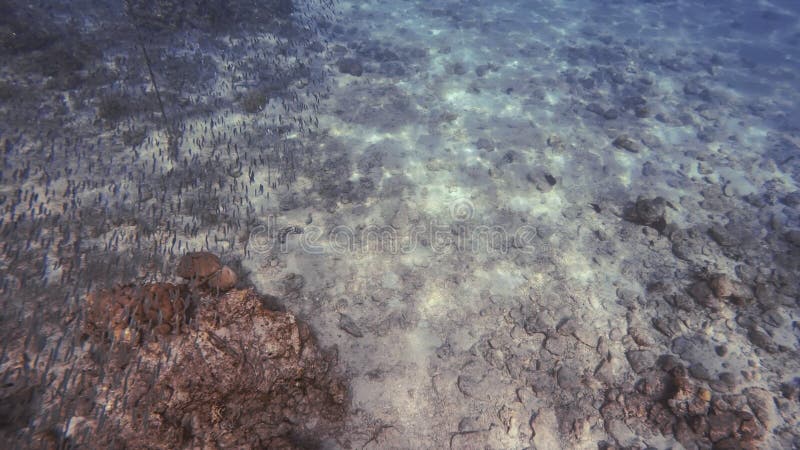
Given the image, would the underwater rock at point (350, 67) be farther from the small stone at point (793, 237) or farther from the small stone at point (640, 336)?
the small stone at point (793, 237)

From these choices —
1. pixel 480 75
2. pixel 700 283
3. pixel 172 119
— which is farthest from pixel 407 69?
pixel 700 283

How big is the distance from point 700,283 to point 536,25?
22.6 m

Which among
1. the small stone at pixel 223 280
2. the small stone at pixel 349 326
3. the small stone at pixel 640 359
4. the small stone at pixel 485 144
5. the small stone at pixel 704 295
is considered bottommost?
the small stone at pixel 640 359

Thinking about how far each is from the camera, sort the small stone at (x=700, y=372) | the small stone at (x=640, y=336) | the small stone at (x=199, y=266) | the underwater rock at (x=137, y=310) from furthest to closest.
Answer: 1. the small stone at (x=640, y=336)
2. the small stone at (x=700, y=372)
3. the small stone at (x=199, y=266)
4. the underwater rock at (x=137, y=310)

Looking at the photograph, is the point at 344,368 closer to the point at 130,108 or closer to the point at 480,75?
the point at 130,108

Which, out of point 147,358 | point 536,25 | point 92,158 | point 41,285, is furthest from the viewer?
point 536,25

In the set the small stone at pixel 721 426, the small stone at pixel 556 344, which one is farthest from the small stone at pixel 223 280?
the small stone at pixel 721 426

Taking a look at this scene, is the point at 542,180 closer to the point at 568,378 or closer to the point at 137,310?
the point at 568,378

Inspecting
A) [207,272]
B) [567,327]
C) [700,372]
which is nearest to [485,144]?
[567,327]

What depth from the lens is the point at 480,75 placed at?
17.9 meters

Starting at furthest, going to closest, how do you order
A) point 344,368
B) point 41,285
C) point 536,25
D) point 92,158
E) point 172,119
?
point 536,25 < point 172,119 < point 92,158 < point 41,285 < point 344,368

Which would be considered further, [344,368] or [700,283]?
[700,283]

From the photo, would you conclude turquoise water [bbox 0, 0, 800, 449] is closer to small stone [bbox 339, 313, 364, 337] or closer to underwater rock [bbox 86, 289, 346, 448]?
small stone [bbox 339, 313, 364, 337]

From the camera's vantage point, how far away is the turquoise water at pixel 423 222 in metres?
6.29
